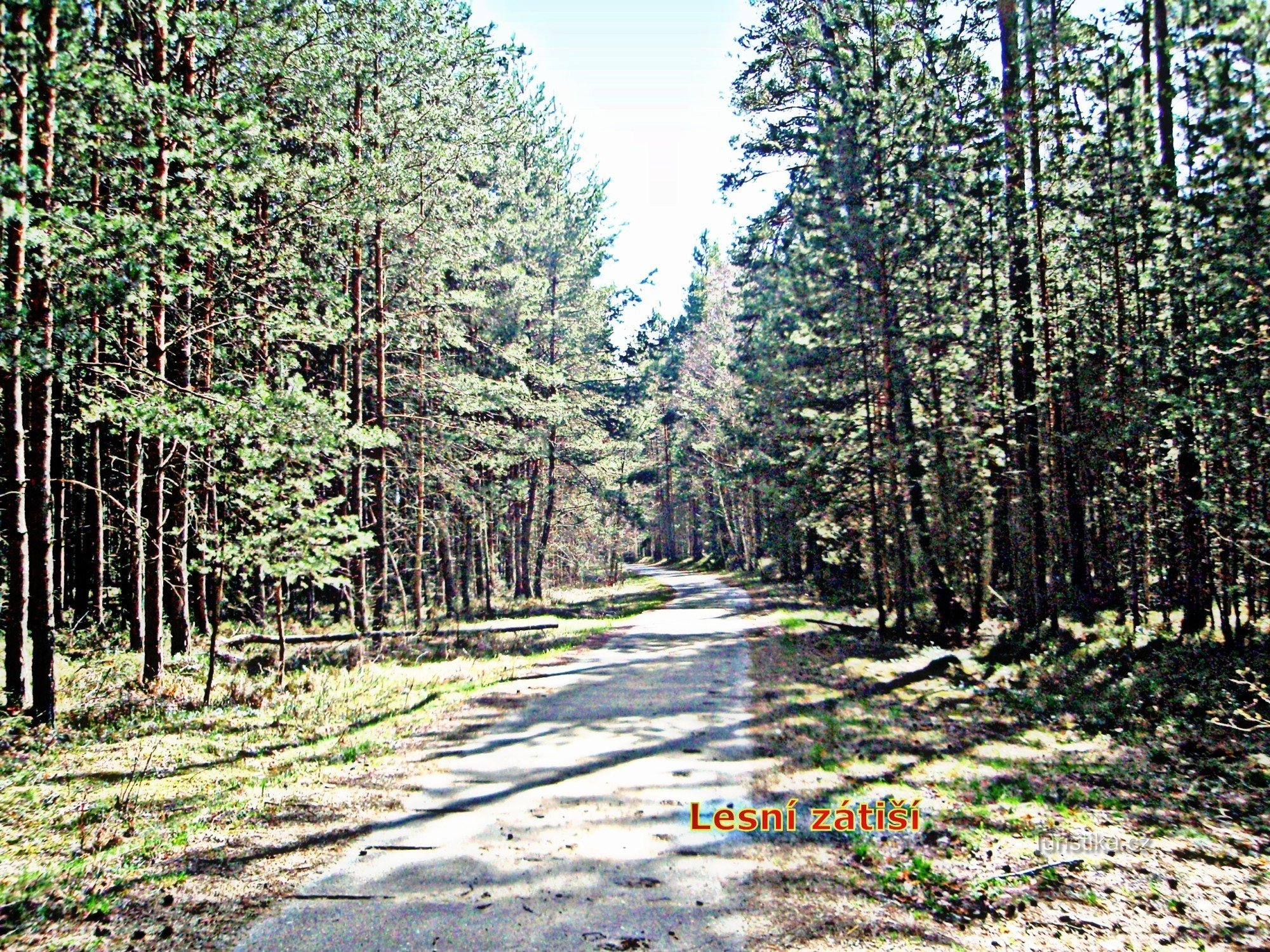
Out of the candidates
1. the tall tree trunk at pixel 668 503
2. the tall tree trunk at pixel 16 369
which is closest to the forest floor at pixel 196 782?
the tall tree trunk at pixel 16 369

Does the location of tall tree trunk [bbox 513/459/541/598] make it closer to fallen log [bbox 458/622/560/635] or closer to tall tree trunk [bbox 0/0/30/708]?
fallen log [bbox 458/622/560/635]

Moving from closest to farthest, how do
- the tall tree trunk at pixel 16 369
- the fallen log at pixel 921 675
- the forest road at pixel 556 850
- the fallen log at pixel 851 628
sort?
the forest road at pixel 556 850
the tall tree trunk at pixel 16 369
the fallen log at pixel 921 675
the fallen log at pixel 851 628

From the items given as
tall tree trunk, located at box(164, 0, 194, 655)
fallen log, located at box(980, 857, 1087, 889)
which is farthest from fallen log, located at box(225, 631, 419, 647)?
fallen log, located at box(980, 857, 1087, 889)

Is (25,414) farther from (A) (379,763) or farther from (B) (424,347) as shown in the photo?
(B) (424,347)

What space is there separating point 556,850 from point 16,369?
7310 millimetres

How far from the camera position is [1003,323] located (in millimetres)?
16094

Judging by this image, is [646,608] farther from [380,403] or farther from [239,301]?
[239,301]

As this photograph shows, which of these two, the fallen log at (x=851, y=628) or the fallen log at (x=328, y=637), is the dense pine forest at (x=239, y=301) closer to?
the fallen log at (x=328, y=637)

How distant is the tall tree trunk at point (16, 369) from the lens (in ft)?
23.7

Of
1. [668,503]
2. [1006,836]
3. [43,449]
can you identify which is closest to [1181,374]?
[1006,836]

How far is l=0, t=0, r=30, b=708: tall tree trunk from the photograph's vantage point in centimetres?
721

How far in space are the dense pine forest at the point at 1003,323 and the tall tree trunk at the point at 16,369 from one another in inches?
522

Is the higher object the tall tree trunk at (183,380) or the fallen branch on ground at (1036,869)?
the tall tree trunk at (183,380)

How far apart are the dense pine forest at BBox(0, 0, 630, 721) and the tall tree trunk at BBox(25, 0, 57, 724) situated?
33 mm
